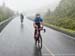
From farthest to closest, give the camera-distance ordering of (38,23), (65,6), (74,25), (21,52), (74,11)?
(65,6), (74,11), (74,25), (38,23), (21,52)

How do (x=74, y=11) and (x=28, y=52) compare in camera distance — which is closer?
(x=28, y=52)

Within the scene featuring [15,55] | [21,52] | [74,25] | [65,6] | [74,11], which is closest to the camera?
[15,55]

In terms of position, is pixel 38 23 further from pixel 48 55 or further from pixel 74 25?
pixel 74 25

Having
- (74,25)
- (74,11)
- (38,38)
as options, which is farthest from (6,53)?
(74,11)

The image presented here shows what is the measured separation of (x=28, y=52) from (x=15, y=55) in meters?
1.19

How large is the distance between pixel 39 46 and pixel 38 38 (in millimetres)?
491

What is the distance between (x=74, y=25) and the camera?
31.6 metres

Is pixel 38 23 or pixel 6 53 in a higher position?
pixel 38 23

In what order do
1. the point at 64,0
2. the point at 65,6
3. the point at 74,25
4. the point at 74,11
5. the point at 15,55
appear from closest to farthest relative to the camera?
the point at 15,55 < the point at 74,25 < the point at 74,11 < the point at 65,6 < the point at 64,0

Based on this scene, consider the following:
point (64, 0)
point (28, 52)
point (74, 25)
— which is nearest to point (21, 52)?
point (28, 52)

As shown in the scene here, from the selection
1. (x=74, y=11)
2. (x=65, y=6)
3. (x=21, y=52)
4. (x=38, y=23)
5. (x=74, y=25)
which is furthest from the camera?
(x=65, y=6)

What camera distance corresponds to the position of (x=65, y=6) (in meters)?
52.8

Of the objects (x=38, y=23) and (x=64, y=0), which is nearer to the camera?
(x=38, y=23)

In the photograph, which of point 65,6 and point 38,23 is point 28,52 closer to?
point 38,23
